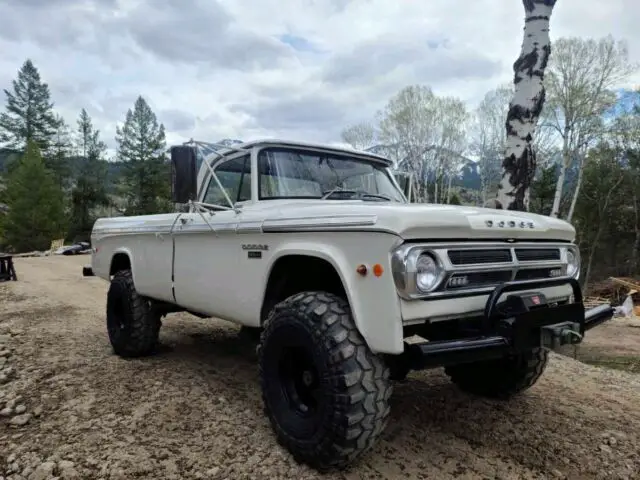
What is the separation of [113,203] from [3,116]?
1167 cm

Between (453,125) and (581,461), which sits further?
(453,125)

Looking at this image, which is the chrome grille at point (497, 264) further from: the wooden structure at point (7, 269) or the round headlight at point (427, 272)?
the wooden structure at point (7, 269)

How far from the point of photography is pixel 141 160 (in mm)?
43906

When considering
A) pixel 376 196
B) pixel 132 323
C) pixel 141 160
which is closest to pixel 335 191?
pixel 376 196

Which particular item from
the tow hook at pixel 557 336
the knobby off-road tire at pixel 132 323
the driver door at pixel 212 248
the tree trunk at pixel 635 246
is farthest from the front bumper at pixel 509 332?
the tree trunk at pixel 635 246

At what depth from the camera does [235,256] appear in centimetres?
346

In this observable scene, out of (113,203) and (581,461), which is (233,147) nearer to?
(581,461)

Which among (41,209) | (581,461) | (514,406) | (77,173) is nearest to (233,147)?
(514,406)

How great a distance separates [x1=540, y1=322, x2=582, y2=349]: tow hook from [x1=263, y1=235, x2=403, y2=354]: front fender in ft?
2.77

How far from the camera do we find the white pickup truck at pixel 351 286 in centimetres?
244

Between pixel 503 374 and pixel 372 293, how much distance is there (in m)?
1.85

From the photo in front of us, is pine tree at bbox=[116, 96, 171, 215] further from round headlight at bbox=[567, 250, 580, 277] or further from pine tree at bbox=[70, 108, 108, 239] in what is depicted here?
round headlight at bbox=[567, 250, 580, 277]

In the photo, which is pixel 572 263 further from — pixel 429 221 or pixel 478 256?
pixel 429 221

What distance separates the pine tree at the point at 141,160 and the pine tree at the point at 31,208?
722 cm
